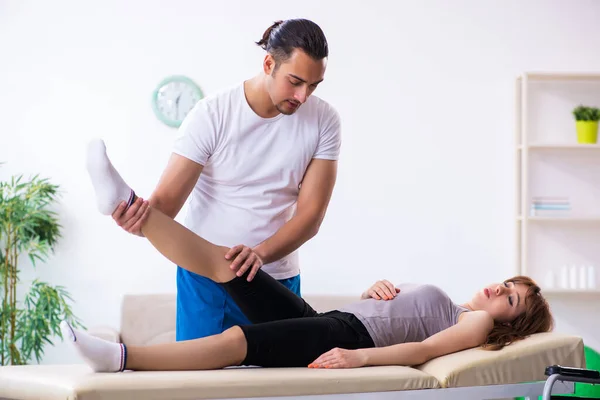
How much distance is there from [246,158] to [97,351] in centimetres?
77

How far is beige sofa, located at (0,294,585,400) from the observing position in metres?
1.72

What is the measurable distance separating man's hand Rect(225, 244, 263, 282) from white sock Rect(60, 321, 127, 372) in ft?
1.32

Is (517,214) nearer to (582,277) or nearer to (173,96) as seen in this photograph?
(582,277)

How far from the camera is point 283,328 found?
2074 millimetres

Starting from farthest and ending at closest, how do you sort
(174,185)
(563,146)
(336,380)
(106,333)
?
(563,146) → (106,333) → (174,185) → (336,380)

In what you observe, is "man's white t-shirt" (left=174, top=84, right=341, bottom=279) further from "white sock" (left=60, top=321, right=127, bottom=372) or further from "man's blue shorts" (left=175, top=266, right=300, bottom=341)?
"white sock" (left=60, top=321, right=127, bottom=372)

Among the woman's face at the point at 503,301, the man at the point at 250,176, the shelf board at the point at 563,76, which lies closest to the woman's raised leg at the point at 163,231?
the man at the point at 250,176

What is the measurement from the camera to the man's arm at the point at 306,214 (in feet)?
7.39

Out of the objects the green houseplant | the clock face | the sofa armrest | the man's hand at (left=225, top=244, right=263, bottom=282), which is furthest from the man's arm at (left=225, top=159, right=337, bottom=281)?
the clock face

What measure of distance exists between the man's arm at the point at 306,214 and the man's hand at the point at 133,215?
38 centimetres

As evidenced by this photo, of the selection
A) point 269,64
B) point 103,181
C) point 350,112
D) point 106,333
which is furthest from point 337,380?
point 350,112

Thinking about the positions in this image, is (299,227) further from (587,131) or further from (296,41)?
(587,131)

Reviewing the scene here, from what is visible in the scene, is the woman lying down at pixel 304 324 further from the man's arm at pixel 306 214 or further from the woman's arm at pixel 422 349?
the man's arm at pixel 306 214

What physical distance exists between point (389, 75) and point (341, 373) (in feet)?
9.12
